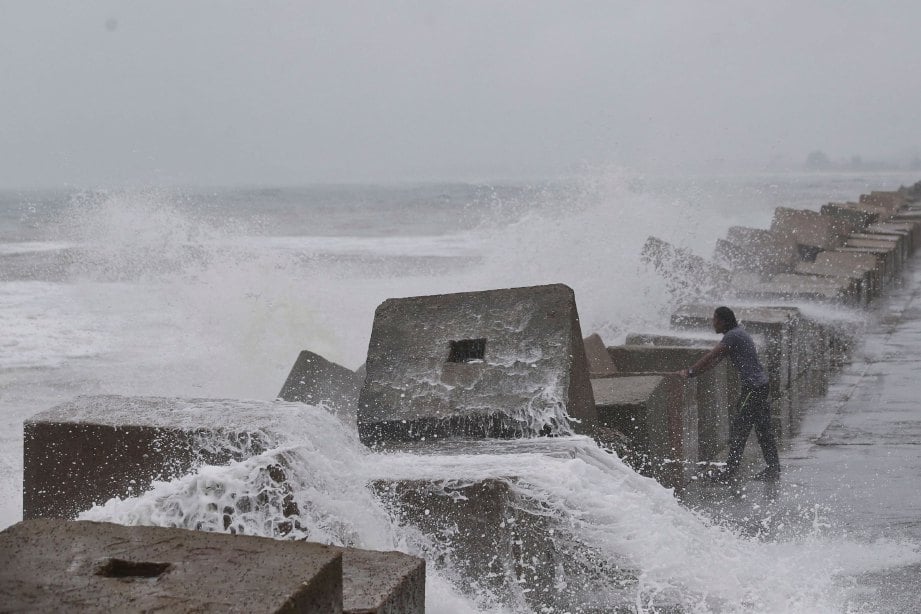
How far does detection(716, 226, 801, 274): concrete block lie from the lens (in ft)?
49.7

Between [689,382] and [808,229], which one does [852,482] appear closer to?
[689,382]

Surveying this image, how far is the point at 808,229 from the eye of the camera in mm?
16141

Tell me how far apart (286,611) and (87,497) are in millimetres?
2156

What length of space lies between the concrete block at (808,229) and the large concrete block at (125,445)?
1305 cm

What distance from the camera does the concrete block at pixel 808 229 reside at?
15859 mm

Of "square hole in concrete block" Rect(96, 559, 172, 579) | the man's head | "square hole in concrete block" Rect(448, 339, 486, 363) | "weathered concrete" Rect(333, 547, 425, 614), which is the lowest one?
the man's head

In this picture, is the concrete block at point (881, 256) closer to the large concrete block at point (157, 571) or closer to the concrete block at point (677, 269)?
the concrete block at point (677, 269)

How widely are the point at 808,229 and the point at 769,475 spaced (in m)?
10.3

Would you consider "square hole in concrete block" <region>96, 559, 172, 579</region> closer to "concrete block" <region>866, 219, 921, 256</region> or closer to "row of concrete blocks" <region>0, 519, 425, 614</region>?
"row of concrete blocks" <region>0, 519, 425, 614</region>

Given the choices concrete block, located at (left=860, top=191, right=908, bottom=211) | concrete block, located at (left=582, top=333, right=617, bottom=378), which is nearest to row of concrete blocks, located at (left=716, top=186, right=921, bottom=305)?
concrete block, located at (left=860, top=191, right=908, bottom=211)

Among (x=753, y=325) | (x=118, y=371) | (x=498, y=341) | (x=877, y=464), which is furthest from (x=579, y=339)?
(x=118, y=371)

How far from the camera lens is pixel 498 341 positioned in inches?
189

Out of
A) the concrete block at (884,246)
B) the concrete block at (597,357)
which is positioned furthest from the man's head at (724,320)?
the concrete block at (884,246)

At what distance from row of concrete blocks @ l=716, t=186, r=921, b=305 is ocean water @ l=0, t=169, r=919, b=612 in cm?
144
